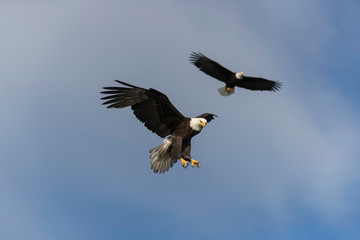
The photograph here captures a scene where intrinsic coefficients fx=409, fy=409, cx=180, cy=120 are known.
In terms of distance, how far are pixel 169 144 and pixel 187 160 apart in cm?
48

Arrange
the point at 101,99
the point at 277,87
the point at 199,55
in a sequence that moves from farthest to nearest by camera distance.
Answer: the point at 277,87
the point at 199,55
the point at 101,99

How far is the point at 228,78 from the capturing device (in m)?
13.8

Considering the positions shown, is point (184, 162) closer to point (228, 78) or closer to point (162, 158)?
point (162, 158)

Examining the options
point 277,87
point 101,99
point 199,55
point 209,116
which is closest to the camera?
point 101,99

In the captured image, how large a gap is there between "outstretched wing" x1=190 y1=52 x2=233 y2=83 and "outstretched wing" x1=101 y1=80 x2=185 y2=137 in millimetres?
5304

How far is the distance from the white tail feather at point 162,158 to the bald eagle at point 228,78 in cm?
567

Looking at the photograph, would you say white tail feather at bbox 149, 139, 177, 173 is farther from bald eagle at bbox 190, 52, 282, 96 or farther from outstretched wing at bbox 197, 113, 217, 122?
bald eagle at bbox 190, 52, 282, 96

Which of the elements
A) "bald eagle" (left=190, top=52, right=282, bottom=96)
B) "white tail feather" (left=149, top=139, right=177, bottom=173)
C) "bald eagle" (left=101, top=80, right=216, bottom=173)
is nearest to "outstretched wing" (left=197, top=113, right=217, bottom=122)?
"bald eagle" (left=101, top=80, right=216, bottom=173)

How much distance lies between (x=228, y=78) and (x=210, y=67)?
0.79 m

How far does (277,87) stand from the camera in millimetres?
14461

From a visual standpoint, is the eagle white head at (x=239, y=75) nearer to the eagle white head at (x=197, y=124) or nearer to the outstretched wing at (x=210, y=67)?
the outstretched wing at (x=210, y=67)

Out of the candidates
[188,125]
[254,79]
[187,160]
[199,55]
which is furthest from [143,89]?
[254,79]

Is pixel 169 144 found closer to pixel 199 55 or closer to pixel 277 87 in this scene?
pixel 199 55

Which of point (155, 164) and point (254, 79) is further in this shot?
point (254, 79)
